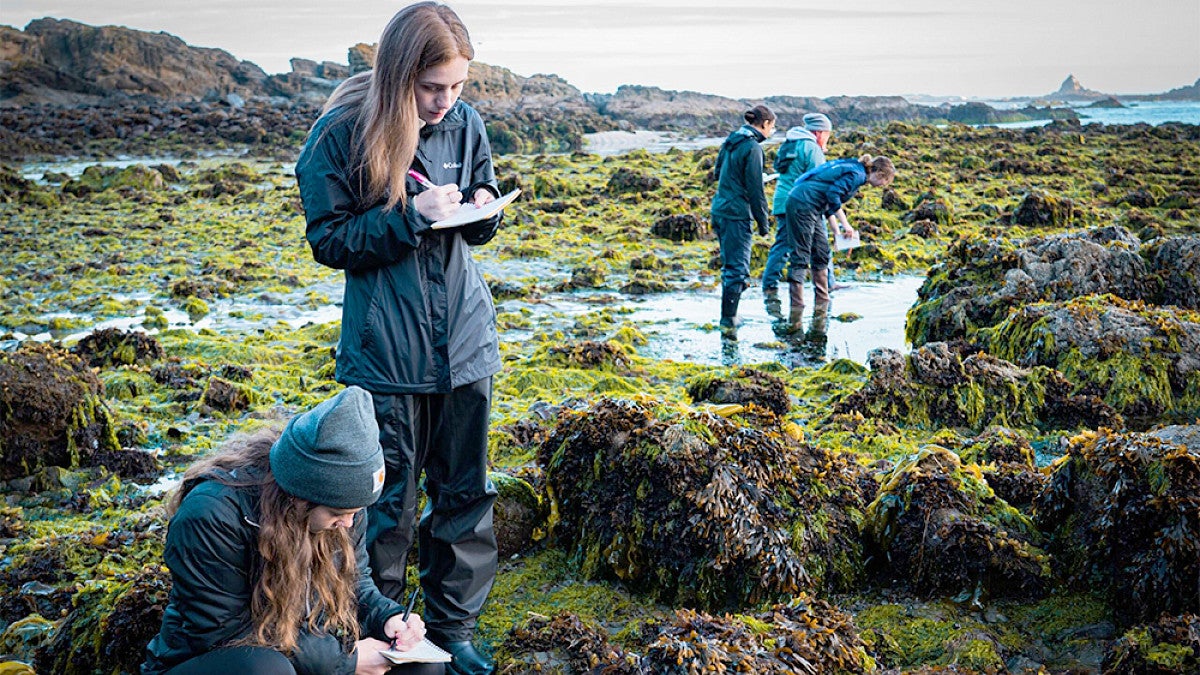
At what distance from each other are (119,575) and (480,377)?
1794mm

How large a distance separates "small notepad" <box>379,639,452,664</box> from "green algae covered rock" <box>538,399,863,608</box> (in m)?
1.14

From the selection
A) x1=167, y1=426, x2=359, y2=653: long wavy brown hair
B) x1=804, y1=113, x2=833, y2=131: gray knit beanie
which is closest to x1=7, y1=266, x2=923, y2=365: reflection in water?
x1=804, y1=113, x2=833, y2=131: gray knit beanie

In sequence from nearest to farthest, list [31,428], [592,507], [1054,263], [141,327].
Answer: [592,507]
[31,428]
[1054,263]
[141,327]

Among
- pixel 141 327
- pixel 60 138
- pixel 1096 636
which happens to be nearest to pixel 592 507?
pixel 1096 636

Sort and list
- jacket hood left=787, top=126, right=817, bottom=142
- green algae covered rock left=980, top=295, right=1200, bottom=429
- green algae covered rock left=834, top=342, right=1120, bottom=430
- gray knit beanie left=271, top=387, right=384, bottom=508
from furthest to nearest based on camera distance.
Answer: jacket hood left=787, top=126, right=817, bottom=142, green algae covered rock left=980, top=295, right=1200, bottom=429, green algae covered rock left=834, top=342, right=1120, bottom=430, gray knit beanie left=271, top=387, right=384, bottom=508

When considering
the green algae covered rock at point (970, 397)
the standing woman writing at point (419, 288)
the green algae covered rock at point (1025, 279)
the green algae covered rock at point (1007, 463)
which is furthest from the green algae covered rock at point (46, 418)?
the green algae covered rock at point (1025, 279)

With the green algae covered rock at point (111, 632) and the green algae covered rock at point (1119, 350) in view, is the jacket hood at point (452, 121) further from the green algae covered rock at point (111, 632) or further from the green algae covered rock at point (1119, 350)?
the green algae covered rock at point (1119, 350)

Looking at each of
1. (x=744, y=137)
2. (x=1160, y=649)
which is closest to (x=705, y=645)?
(x=1160, y=649)

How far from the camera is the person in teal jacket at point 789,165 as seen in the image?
1069 centimetres

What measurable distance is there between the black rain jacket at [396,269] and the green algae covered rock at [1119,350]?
191 inches

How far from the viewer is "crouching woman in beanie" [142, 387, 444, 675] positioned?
276 cm

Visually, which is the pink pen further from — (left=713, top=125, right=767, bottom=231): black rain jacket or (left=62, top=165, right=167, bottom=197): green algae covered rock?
(left=62, top=165, right=167, bottom=197): green algae covered rock

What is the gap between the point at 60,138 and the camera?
3322 centimetres

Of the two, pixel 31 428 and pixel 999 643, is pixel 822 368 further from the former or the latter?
pixel 31 428
